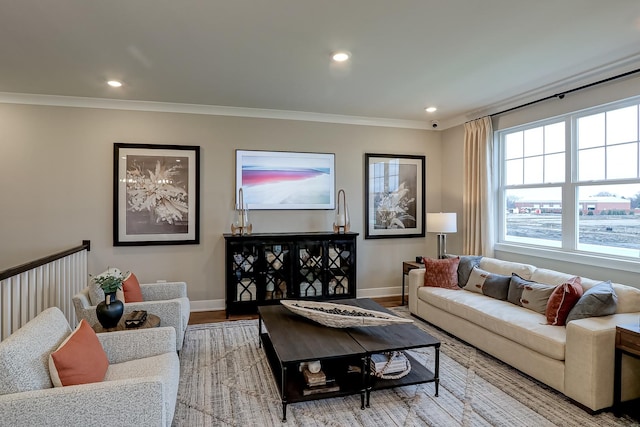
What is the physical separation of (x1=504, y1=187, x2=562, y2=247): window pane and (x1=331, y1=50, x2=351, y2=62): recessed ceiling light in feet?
9.39

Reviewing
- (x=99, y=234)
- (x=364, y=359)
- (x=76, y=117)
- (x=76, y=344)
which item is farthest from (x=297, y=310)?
(x=76, y=117)

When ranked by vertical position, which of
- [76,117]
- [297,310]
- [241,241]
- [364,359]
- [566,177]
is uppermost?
[76,117]

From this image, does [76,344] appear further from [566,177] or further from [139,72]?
[566,177]

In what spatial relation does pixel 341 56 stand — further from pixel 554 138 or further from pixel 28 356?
pixel 28 356

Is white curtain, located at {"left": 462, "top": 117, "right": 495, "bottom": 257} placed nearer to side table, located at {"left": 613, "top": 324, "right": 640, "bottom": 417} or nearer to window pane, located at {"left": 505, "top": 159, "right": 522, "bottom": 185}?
window pane, located at {"left": 505, "top": 159, "right": 522, "bottom": 185}

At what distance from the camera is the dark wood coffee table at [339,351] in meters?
2.47

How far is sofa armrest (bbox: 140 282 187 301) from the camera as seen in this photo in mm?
3773

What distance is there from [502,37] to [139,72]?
3257 mm

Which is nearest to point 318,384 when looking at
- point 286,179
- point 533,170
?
point 286,179

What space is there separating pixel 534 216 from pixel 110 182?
17.2ft

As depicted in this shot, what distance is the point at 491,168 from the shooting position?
193 inches

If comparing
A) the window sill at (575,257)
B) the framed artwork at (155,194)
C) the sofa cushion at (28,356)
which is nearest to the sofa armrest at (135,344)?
the sofa cushion at (28,356)

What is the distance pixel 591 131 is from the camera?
3814mm

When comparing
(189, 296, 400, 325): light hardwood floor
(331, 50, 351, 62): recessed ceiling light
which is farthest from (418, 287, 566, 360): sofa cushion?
(331, 50, 351, 62): recessed ceiling light
